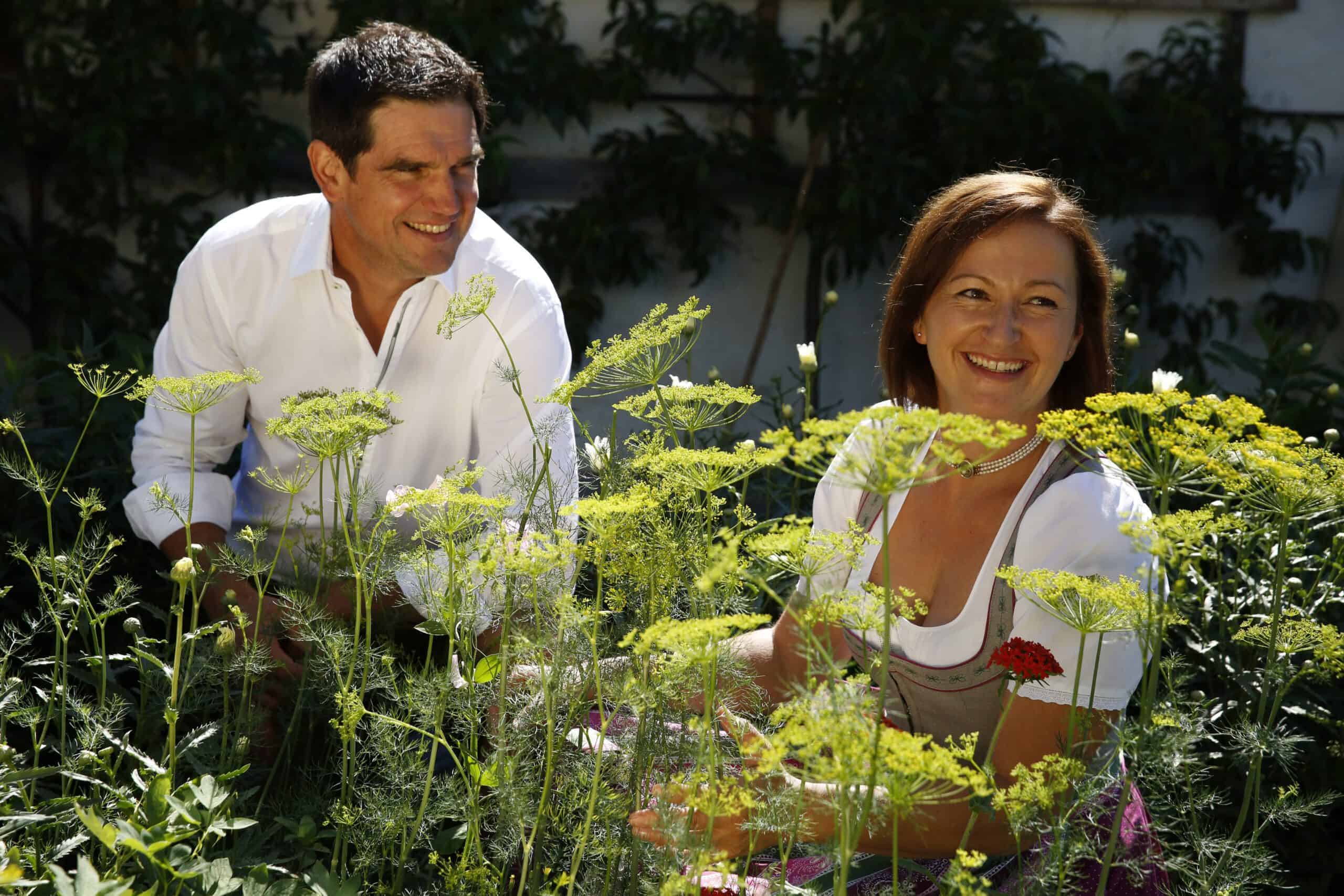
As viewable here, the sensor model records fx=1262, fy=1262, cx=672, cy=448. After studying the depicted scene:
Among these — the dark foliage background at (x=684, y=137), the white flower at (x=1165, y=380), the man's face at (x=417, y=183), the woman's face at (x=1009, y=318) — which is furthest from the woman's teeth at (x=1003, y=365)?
the dark foliage background at (x=684, y=137)

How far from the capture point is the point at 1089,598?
3.95 feet

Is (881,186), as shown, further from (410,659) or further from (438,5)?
(410,659)

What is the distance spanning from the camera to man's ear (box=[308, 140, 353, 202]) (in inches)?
95.0

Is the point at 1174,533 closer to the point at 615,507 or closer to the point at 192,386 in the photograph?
the point at 615,507

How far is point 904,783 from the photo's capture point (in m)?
0.99

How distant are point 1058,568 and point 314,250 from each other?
5.18ft

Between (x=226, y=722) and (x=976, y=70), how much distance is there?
4.18 meters

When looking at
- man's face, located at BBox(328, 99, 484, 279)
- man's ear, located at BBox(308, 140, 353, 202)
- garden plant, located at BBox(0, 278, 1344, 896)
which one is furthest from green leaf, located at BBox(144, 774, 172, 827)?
man's ear, located at BBox(308, 140, 353, 202)

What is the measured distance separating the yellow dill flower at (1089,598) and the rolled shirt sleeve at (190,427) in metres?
1.60

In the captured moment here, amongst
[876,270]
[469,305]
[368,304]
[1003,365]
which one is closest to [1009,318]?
[1003,365]

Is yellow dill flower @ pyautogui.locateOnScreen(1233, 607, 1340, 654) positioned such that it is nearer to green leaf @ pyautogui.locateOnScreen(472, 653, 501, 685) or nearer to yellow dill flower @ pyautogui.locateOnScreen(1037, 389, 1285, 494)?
yellow dill flower @ pyautogui.locateOnScreen(1037, 389, 1285, 494)

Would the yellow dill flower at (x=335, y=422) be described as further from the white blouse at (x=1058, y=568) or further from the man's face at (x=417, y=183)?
the man's face at (x=417, y=183)

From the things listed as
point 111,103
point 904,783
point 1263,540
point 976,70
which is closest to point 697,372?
point 976,70

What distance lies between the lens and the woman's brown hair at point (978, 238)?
72.4 inches
